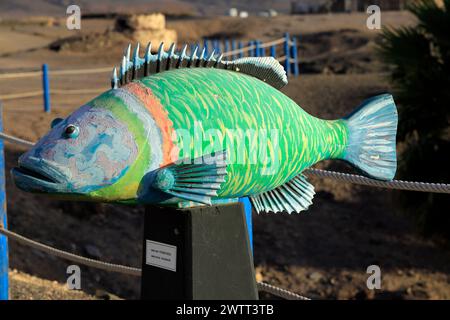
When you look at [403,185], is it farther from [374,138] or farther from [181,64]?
[181,64]

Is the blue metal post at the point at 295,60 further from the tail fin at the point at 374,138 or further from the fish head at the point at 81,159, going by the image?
the fish head at the point at 81,159

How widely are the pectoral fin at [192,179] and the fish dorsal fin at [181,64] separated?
32 cm

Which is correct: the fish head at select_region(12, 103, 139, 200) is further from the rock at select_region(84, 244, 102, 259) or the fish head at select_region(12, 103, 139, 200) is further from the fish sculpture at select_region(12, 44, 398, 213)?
the rock at select_region(84, 244, 102, 259)

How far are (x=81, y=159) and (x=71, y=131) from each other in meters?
0.07

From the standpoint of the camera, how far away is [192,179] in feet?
6.75

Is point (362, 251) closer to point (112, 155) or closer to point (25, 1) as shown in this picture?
point (112, 155)

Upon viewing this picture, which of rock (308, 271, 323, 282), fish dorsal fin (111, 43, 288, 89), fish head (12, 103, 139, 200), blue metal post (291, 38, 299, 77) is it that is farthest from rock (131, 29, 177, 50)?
fish head (12, 103, 139, 200)

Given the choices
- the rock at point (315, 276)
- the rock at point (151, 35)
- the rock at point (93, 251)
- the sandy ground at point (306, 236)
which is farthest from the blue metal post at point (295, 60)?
the rock at point (93, 251)

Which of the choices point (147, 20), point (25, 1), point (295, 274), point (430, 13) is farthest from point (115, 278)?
point (25, 1)

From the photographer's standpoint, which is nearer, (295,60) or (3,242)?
(3,242)

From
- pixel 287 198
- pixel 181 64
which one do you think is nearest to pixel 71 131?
pixel 181 64

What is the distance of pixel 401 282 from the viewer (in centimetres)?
962

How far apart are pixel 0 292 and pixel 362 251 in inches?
257

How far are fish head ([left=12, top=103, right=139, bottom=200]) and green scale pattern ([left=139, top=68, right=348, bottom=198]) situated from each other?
0.15 metres
